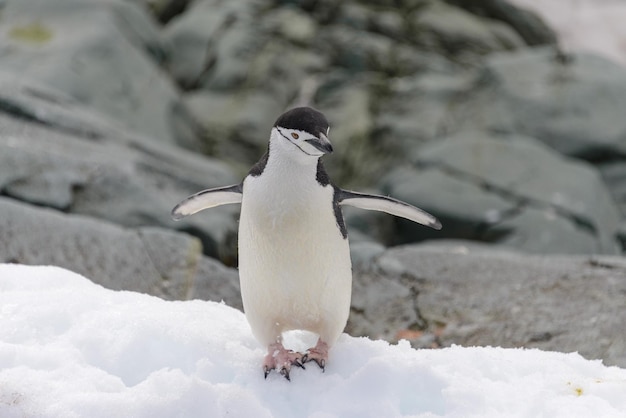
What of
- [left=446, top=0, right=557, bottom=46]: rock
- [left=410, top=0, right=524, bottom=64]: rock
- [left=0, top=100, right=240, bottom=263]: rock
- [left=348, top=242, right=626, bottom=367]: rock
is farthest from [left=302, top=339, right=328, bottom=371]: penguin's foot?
[left=446, top=0, right=557, bottom=46]: rock

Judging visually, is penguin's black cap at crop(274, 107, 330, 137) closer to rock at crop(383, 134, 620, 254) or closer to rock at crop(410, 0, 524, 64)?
rock at crop(383, 134, 620, 254)

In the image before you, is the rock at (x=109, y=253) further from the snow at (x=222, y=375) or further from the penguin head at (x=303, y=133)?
the penguin head at (x=303, y=133)

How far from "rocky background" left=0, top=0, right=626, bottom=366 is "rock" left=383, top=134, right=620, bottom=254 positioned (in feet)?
0.06

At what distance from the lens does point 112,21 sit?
772 cm

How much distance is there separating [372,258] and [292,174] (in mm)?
1685

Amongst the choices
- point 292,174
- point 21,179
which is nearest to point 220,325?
point 292,174

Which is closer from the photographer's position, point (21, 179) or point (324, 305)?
point (324, 305)

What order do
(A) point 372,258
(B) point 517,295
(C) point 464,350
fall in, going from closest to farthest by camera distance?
(C) point 464,350
(B) point 517,295
(A) point 372,258

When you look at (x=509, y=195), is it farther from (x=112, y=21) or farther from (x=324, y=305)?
(x=324, y=305)

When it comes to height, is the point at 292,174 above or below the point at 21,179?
above

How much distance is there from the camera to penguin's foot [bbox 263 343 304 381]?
184 centimetres

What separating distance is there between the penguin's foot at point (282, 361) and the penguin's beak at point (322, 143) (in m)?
0.52

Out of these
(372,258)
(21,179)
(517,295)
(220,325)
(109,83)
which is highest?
(220,325)

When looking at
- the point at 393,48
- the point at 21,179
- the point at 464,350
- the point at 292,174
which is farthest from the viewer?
the point at 393,48
